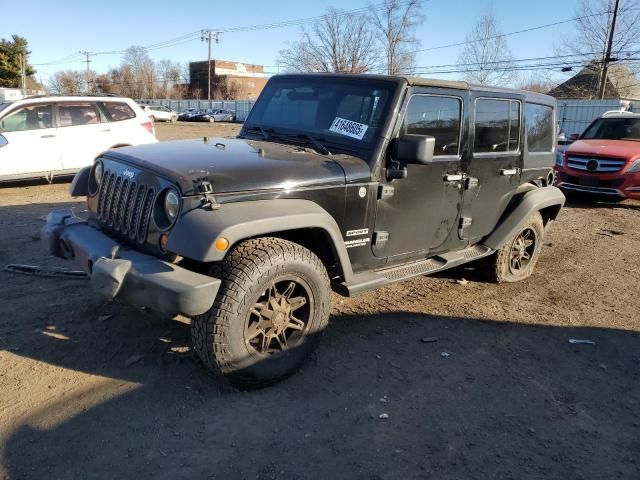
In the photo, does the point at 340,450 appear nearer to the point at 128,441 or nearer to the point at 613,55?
the point at 128,441

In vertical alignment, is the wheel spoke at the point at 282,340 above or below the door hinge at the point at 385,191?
below

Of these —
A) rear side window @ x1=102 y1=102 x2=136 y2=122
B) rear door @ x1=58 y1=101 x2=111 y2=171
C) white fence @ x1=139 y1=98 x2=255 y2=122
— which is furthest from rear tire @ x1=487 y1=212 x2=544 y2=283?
white fence @ x1=139 y1=98 x2=255 y2=122

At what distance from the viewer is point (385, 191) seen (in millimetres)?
3752

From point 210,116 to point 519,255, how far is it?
47.0 m

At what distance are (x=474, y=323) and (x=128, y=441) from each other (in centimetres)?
296

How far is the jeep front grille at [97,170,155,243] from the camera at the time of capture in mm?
3207

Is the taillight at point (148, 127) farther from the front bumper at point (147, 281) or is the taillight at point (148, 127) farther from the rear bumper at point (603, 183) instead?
the rear bumper at point (603, 183)

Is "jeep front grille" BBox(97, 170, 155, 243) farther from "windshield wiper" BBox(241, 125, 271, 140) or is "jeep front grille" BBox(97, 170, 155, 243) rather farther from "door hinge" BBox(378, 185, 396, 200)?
"door hinge" BBox(378, 185, 396, 200)

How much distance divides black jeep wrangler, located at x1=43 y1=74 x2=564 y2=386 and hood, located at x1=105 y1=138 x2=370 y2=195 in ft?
0.04

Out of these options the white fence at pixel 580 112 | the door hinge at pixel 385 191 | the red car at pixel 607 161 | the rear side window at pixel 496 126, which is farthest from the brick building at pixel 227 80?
the door hinge at pixel 385 191

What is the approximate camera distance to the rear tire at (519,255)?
5.31 m

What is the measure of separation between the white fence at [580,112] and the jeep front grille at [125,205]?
2485 cm

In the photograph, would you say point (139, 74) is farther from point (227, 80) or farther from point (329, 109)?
point (329, 109)

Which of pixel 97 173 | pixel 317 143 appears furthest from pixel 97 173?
pixel 317 143
